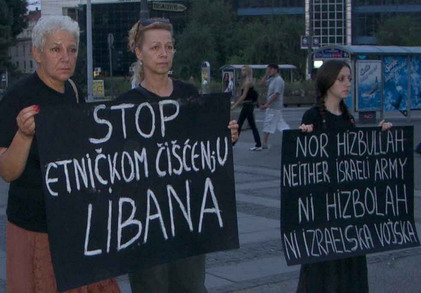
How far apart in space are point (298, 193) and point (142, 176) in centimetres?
131

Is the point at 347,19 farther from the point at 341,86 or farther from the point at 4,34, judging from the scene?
the point at 341,86

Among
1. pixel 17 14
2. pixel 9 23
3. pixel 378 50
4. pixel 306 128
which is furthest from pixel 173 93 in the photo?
pixel 17 14

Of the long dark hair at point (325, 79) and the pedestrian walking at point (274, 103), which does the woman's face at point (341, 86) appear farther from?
the pedestrian walking at point (274, 103)

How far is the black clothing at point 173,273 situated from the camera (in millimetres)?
4066

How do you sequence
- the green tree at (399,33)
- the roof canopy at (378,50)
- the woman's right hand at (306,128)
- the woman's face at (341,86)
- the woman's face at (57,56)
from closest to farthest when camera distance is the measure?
the woman's face at (57,56), the woman's right hand at (306,128), the woman's face at (341,86), the roof canopy at (378,50), the green tree at (399,33)

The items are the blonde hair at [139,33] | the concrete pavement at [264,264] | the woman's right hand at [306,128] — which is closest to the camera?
the blonde hair at [139,33]

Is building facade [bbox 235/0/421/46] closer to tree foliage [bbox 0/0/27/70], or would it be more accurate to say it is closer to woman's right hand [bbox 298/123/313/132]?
tree foliage [bbox 0/0/27/70]

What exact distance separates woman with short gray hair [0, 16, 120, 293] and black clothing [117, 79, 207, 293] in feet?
1.36

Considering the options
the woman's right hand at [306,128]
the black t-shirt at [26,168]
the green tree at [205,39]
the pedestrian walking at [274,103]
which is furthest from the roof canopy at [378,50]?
the green tree at [205,39]

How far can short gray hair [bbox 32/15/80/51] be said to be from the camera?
3.67 m

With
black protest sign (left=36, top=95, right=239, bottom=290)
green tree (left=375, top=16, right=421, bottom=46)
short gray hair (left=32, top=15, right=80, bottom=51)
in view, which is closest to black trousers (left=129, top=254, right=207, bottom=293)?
black protest sign (left=36, top=95, right=239, bottom=290)

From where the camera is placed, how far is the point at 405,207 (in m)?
5.37

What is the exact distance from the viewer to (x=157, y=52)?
4145 millimetres

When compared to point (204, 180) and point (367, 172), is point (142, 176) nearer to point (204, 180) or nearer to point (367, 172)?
point (204, 180)
